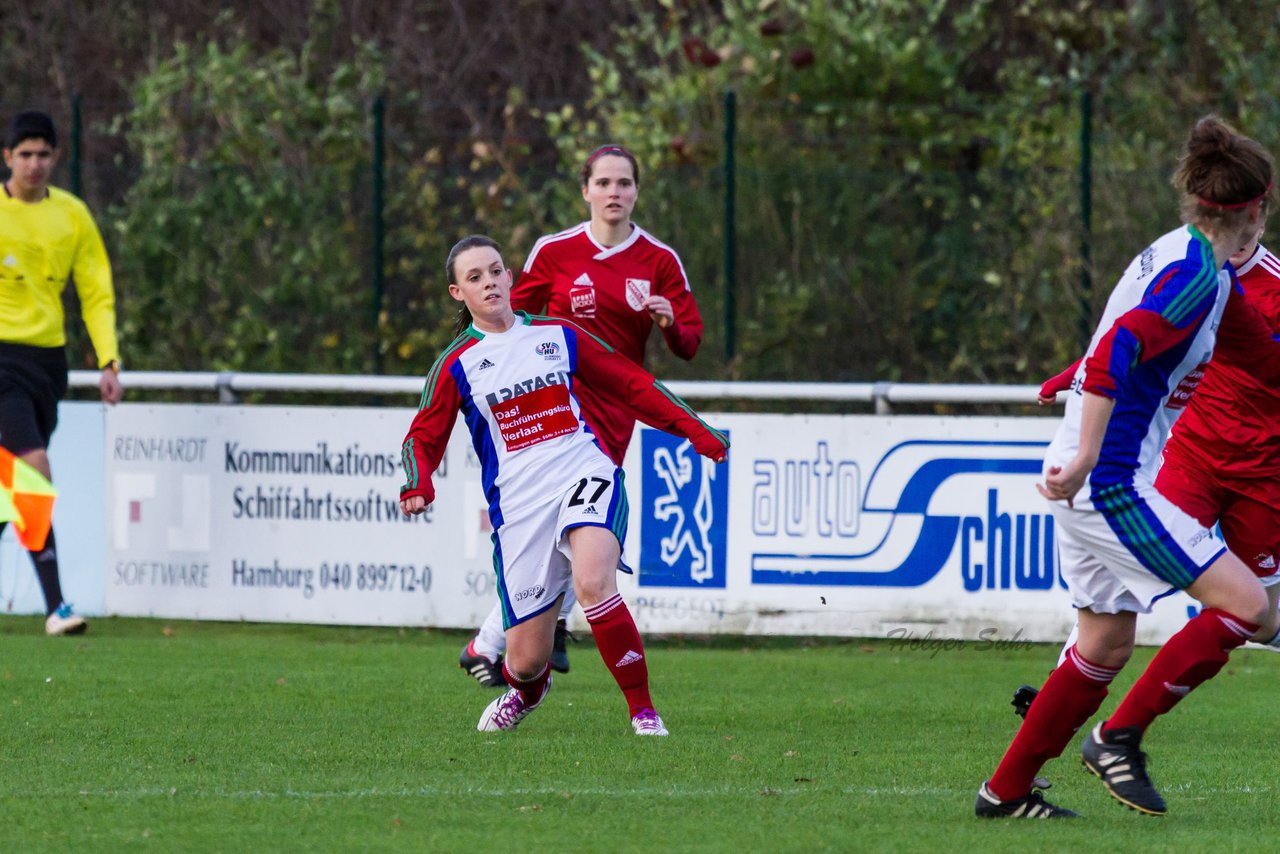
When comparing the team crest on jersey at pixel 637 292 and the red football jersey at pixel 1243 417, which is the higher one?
the team crest on jersey at pixel 637 292

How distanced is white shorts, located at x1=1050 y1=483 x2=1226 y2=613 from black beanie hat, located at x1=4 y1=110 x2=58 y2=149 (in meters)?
6.37

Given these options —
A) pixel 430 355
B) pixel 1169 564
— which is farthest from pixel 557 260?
pixel 430 355

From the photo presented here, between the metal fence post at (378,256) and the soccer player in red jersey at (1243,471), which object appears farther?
the metal fence post at (378,256)

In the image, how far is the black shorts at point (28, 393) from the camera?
988 cm

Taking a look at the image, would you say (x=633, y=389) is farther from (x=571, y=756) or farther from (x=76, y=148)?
(x=76, y=148)

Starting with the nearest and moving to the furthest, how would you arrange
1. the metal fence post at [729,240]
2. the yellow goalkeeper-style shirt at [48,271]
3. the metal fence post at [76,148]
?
the yellow goalkeeper-style shirt at [48,271] < the metal fence post at [729,240] < the metal fence post at [76,148]

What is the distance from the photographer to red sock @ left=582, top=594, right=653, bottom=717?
6.86 meters

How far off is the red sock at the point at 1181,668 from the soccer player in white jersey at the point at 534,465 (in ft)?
6.63

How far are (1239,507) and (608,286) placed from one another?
2.72 metres

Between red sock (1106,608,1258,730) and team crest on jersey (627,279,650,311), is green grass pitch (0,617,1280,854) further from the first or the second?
team crest on jersey (627,279,650,311)

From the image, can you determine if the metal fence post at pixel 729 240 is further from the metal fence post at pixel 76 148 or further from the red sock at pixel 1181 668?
the red sock at pixel 1181 668

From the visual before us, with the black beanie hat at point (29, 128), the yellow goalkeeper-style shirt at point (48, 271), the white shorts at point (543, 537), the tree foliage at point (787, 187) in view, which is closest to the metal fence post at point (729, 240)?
the tree foliage at point (787, 187)

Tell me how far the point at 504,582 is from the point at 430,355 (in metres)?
6.99
